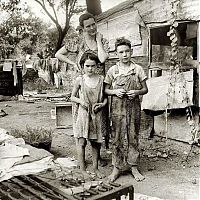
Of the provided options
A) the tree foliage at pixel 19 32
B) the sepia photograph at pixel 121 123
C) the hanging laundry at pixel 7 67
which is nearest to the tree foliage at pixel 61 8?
the tree foliage at pixel 19 32

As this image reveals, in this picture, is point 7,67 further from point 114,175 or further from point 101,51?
point 114,175

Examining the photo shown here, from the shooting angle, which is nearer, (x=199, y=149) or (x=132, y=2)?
(x=199, y=149)

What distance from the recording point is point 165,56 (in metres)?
8.05

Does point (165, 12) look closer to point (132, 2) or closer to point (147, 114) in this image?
point (132, 2)

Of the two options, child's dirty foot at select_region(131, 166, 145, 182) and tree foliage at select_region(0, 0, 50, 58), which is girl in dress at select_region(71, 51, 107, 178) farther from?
tree foliage at select_region(0, 0, 50, 58)

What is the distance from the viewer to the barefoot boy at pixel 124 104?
4.77 metres

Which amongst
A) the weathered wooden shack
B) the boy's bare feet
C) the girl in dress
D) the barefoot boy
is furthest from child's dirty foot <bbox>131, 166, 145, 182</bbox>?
the weathered wooden shack

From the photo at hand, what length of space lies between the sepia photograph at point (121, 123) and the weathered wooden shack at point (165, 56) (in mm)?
19

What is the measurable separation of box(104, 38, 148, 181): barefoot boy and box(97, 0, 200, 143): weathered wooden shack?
49.7 inches

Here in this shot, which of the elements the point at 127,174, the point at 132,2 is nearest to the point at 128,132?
the point at 127,174

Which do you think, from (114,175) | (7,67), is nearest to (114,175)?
(114,175)

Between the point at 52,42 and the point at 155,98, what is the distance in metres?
30.2

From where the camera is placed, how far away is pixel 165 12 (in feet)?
22.5

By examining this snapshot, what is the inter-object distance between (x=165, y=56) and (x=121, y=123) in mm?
3628
